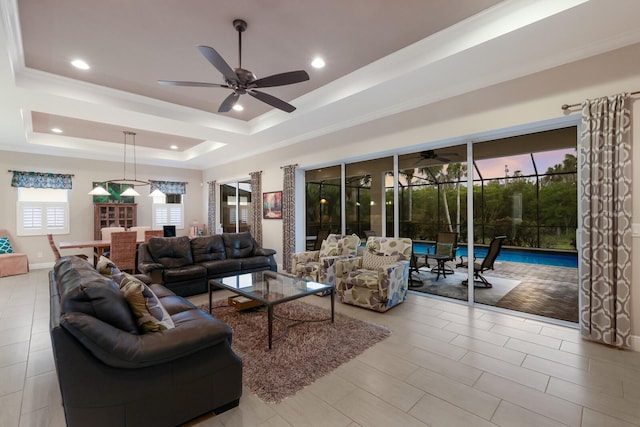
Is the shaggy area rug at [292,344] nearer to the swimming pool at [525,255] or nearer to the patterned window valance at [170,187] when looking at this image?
the swimming pool at [525,255]

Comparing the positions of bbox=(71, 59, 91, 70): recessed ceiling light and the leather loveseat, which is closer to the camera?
bbox=(71, 59, 91, 70): recessed ceiling light

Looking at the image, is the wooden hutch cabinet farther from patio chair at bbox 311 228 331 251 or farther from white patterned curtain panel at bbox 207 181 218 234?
patio chair at bbox 311 228 331 251

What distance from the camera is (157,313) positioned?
6.79 feet

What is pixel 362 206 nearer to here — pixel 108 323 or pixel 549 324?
pixel 549 324

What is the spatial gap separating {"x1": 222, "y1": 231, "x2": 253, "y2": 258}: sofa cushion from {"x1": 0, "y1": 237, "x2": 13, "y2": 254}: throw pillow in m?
5.15

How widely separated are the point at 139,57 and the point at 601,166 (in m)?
5.26

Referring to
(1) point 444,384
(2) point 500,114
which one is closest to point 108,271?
(1) point 444,384

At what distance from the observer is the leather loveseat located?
15.3 ft

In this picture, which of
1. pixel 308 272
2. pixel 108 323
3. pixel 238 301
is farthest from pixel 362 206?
pixel 108 323

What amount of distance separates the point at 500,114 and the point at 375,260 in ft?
8.53

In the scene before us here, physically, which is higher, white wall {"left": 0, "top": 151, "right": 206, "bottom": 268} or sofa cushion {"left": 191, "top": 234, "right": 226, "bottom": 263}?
white wall {"left": 0, "top": 151, "right": 206, "bottom": 268}

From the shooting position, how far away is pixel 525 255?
16.1 ft

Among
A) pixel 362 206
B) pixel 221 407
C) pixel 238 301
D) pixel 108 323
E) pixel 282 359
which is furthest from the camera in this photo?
pixel 362 206

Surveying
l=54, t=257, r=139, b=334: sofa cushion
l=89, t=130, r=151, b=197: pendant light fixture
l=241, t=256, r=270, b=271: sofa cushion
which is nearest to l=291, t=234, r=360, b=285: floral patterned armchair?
l=241, t=256, r=270, b=271: sofa cushion
